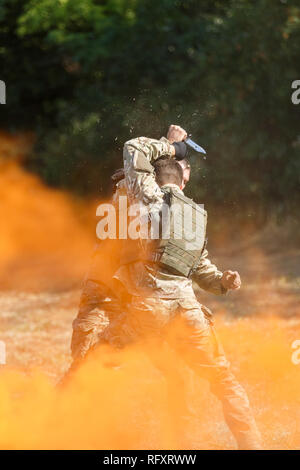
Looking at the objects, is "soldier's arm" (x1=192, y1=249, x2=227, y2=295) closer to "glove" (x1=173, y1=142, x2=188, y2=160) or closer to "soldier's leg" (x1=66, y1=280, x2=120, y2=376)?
"glove" (x1=173, y1=142, x2=188, y2=160)

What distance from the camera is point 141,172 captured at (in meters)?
5.11

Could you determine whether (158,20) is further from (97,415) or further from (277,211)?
(97,415)

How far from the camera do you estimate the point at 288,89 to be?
1491 cm

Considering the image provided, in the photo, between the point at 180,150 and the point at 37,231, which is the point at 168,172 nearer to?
the point at 180,150

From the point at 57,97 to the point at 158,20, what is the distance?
4241 millimetres

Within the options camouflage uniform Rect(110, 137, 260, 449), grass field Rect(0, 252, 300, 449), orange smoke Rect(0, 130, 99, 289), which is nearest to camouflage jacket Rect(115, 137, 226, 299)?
camouflage uniform Rect(110, 137, 260, 449)

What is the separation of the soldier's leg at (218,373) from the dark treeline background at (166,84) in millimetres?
6984

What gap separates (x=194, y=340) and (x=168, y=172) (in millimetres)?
1129

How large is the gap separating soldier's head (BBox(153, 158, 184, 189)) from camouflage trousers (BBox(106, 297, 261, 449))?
801 mm

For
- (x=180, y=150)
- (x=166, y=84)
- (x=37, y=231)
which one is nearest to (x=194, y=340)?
(x=180, y=150)

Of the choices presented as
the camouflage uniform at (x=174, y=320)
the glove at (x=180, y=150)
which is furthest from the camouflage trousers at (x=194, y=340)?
the glove at (x=180, y=150)

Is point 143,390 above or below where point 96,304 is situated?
below

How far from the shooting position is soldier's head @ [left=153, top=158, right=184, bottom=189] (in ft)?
17.7

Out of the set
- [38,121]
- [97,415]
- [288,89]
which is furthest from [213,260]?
[97,415]
